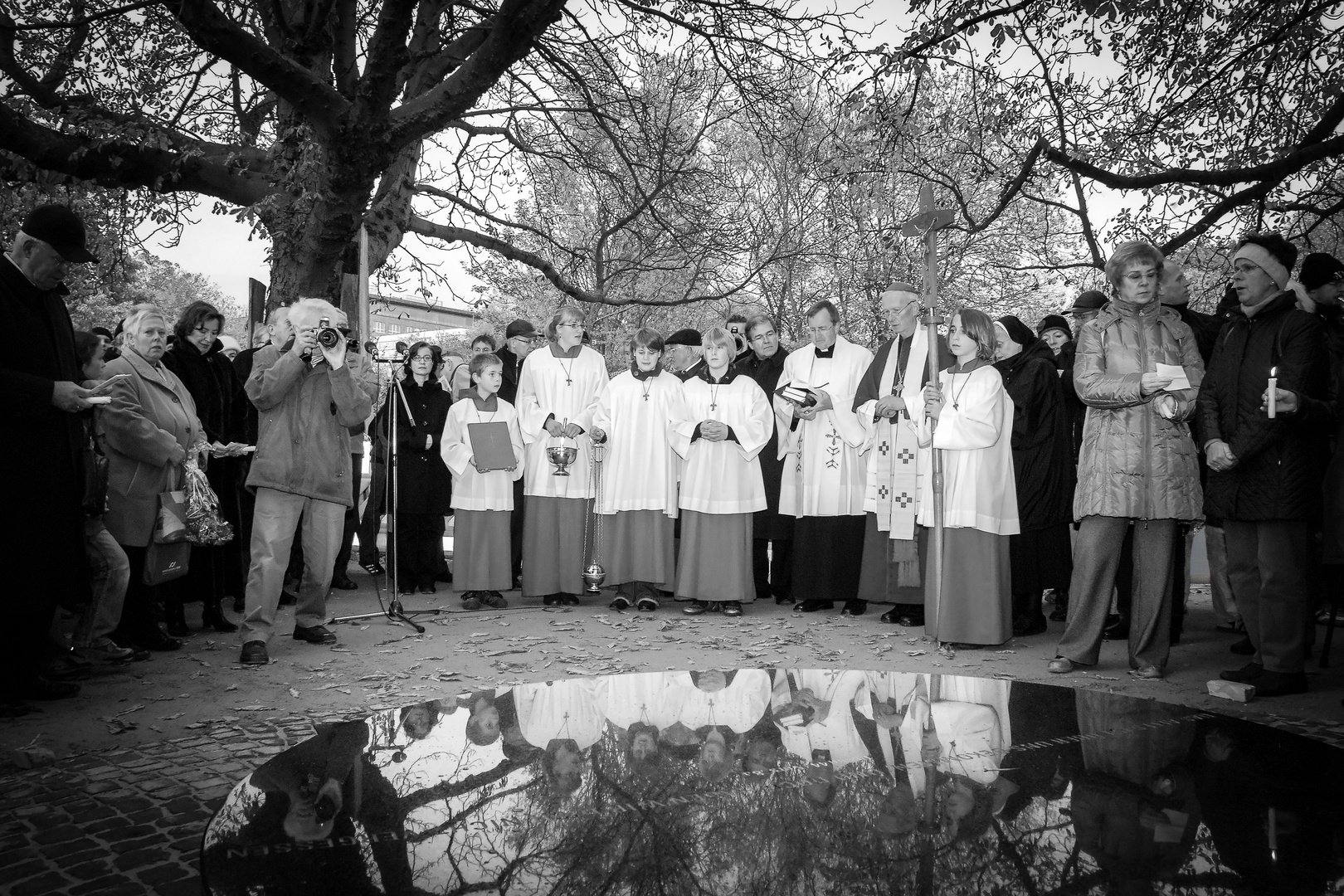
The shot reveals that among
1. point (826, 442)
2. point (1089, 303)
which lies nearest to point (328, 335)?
point (826, 442)

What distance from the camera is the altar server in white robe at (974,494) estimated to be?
676 cm

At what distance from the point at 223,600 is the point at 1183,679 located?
7430 millimetres

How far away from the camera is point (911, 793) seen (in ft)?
7.18

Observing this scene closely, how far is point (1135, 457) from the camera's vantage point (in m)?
5.79

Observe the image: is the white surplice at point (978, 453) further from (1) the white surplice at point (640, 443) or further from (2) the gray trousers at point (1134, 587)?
(1) the white surplice at point (640, 443)

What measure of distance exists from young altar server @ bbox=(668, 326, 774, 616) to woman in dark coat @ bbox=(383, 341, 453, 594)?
96.1 inches

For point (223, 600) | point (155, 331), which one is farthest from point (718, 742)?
point (223, 600)

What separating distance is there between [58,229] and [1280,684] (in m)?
6.49

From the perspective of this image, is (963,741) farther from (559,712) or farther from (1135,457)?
(1135,457)

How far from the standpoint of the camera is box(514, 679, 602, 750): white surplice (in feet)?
8.80

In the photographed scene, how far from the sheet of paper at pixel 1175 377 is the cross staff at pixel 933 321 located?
134cm

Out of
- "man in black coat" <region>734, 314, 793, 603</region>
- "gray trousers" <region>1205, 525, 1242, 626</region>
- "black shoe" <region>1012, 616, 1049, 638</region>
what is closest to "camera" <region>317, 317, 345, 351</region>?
"man in black coat" <region>734, 314, 793, 603</region>

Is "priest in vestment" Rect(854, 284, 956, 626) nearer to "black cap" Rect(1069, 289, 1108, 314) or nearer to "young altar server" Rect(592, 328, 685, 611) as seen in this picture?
"black cap" Rect(1069, 289, 1108, 314)

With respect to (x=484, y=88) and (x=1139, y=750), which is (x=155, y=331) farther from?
(x=1139, y=750)
